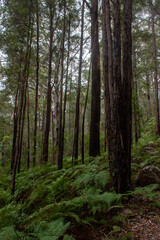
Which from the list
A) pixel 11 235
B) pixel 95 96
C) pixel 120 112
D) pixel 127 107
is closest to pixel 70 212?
pixel 11 235

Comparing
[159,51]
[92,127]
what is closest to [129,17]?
[92,127]

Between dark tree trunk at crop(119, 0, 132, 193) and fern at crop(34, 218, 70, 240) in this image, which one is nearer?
fern at crop(34, 218, 70, 240)

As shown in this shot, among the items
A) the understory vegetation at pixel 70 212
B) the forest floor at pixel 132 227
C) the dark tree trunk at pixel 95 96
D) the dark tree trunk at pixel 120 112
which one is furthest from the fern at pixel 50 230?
the dark tree trunk at pixel 95 96

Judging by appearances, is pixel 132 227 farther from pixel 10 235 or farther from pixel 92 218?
pixel 10 235

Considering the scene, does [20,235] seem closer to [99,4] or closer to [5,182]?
[5,182]

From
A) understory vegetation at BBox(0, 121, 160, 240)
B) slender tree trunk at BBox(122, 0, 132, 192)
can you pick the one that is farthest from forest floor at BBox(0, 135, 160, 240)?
slender tree trunk at BBox(122, 0, 132, 192)

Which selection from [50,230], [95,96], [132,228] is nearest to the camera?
[50,230]

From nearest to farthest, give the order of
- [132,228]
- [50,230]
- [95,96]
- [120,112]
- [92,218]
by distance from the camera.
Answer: [50,230] < [132,228] < [92,218] < [120,112] < [95,96]

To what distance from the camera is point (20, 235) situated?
6.10ft

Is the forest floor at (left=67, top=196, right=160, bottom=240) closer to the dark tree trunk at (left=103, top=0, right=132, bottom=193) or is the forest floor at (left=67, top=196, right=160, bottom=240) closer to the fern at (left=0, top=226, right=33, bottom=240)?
the dark tree trunk at (left=103, top=0, right=132, bottom=193)

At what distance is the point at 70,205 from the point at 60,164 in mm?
3454

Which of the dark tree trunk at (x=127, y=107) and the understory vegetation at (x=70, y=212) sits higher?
the dark tree trunk at (x=127, y=107)

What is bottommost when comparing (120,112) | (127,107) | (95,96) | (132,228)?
(132,228)

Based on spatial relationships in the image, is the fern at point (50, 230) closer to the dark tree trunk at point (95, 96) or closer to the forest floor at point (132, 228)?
the forest floor at point (132, 228)
